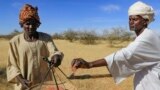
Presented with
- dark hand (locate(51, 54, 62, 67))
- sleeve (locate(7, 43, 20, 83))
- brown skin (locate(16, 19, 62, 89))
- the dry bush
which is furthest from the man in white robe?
the dry bush

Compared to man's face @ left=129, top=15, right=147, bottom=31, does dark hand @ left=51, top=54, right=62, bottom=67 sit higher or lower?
lower

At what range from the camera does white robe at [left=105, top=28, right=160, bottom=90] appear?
4449 millimetres

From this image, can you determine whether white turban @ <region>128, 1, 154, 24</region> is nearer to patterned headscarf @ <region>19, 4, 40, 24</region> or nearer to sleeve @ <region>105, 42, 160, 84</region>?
sleeve @ <region>105, 42, 160, 84</region>

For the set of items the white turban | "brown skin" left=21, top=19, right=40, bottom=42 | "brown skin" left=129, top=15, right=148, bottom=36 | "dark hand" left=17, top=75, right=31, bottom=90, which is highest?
the white turban

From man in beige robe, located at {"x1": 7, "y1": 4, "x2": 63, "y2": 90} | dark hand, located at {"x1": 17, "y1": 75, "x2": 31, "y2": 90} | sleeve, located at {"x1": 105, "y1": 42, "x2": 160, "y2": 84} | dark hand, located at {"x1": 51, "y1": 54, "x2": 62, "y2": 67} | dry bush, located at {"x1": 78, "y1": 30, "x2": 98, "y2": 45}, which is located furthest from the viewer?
dry bush, located at {"x1": 78, "y1": 30, "x2": 98, "y2": 45}

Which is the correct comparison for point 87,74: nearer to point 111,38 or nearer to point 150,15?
point 150,15

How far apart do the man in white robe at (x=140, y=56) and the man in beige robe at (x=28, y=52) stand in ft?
4.88

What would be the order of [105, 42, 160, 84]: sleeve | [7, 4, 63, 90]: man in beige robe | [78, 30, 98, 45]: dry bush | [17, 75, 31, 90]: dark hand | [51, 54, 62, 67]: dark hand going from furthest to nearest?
[78, 30, 98, 45]: dry bush, [7, 4, 63, 90]: man in beige robe, [17, 75, 31, 90]: dark hand, [51, 54, 62, 67]: dark hand, [105, 42, 160, 84]: sleeve

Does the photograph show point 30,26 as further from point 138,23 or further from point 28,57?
point 138,23

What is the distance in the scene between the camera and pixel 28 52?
5.95m

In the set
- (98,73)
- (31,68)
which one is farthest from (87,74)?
(31,68)

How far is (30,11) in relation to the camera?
5883 millimetres

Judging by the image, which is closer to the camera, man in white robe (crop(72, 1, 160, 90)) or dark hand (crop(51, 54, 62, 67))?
man in white robe (crop(72, 1, 160, 90))

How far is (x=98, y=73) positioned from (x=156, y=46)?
13.7 meters
